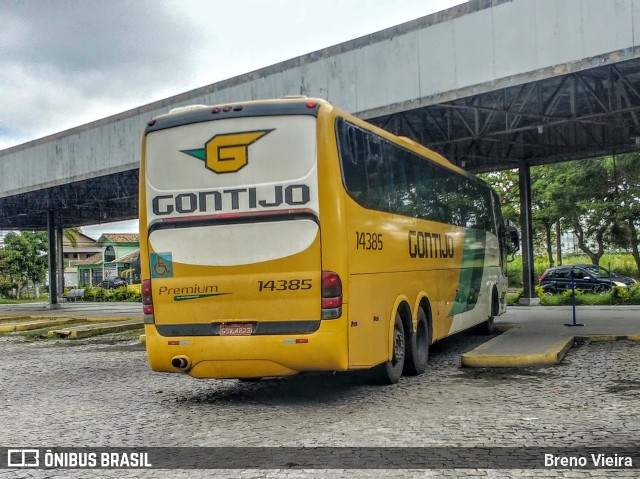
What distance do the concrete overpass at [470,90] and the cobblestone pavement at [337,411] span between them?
608cm

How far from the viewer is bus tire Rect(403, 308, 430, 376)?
10120mm

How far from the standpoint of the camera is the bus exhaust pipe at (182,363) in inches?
328

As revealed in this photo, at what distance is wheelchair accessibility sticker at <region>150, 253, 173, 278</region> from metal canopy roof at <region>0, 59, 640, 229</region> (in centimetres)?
902

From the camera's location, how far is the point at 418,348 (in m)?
10.6

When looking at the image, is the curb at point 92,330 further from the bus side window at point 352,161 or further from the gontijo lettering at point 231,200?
the bus side window at point 352,161

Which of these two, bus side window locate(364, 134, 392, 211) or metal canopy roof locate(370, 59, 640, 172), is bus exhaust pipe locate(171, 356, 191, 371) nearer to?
bus side window locate(364, 134, 392, 211)

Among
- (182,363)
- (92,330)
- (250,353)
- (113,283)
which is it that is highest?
(250,353)

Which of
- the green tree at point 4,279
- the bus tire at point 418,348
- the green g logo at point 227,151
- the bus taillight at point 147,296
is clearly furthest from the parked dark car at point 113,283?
the green g logo at point 227,151

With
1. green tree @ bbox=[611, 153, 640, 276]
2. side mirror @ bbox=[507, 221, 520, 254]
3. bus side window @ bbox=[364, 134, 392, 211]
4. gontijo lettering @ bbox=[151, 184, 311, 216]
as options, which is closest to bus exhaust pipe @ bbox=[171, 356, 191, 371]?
gontijo lettering @ bbox=[151, 184, 311, 216]

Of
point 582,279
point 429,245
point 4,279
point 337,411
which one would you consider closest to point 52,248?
point 582,279

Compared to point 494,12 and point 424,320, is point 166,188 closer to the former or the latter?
point 424,320

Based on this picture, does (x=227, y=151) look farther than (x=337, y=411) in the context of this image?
Yes

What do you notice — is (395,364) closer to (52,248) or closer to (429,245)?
(429,245)

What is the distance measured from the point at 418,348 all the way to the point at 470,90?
6.83 m
